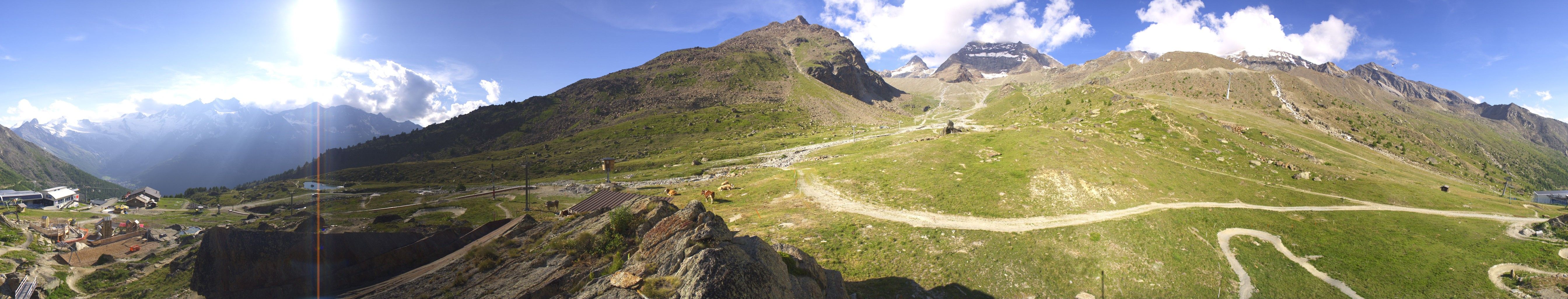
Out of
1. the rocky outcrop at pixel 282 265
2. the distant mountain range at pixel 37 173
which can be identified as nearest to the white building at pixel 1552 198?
the rocky outcrop at pixel 282 265

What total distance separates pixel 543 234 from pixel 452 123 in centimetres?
16222

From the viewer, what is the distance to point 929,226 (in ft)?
91.2

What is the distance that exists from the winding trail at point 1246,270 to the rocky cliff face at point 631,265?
21901 mm

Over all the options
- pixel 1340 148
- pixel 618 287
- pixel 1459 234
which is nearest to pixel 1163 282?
pixel 1459 234

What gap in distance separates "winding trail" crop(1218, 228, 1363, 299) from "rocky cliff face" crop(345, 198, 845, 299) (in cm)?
2190

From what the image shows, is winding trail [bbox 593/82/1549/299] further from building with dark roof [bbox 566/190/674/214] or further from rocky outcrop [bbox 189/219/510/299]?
rocky outcrop [bbox 189/219/510/299]

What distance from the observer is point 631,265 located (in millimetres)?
12070

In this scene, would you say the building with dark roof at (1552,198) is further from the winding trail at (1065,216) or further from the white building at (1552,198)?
the winding trail at (1065,216)

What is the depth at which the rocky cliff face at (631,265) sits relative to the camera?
9.77 meters

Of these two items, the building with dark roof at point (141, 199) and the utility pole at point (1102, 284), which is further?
the building with dark roof at point (141, 199)

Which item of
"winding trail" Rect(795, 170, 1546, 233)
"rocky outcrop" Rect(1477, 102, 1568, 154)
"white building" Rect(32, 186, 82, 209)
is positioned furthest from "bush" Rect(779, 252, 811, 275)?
"rocky outcrop" Rect(1477, 102, 1568, 154)

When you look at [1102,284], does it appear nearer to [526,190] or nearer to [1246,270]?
[1246,270]

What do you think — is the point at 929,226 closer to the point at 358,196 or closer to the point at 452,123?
the point at 358,196

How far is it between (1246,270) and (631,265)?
3071cm
